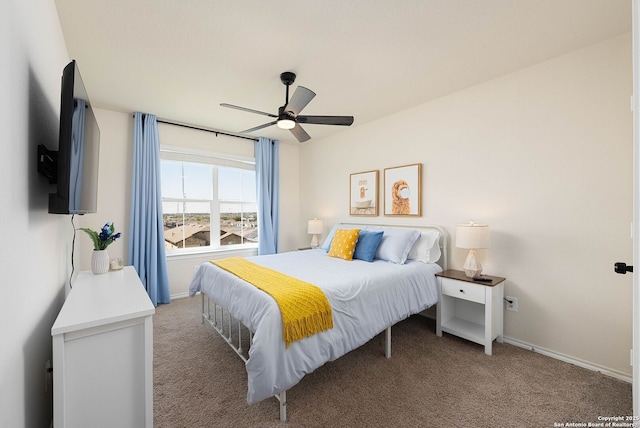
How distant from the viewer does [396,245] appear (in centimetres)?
293

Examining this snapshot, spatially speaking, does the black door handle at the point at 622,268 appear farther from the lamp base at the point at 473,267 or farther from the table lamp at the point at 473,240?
the lamp base at the point at 473,267

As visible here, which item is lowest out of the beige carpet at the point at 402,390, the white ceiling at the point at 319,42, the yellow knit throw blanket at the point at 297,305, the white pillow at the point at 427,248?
the beige carpet at the point at 402,390

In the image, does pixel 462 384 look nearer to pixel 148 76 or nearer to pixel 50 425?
pixel 50 425

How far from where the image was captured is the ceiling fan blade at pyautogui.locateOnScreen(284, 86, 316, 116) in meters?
2.09

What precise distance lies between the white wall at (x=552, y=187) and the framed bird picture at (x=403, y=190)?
6.2 inches

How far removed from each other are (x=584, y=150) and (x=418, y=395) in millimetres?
2338

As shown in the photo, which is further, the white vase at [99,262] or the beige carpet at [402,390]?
the white vase at [99,262]

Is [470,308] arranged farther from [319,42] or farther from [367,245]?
[319,42]

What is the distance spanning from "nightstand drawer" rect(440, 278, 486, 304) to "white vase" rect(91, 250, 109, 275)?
118 inches

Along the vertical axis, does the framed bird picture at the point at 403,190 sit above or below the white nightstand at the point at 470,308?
above

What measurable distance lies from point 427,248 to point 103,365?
2.77m

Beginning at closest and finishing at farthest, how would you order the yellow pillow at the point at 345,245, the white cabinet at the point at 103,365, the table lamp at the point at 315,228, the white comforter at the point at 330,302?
1. the white cabinet at the point at 103,365
2. the white comforter at the point at 330,302
3. the yellow pillow at the point at 345,245
4. the table lamp at the point at 315,228

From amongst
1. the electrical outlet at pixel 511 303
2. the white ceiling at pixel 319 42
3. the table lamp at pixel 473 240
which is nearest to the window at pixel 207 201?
the white ceiling at pixel 319 42

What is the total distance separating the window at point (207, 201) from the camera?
3980mm
